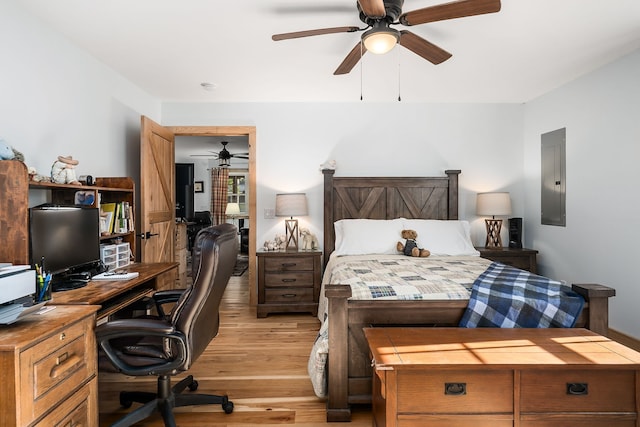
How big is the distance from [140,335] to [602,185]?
3942 millimetres

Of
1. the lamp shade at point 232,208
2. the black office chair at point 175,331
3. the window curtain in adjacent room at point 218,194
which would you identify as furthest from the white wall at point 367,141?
the window curtain in adjacent room at point 218,194

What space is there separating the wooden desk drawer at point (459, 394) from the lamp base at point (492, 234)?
9.78ft

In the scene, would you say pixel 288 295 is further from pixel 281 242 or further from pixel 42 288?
pixel 42 288

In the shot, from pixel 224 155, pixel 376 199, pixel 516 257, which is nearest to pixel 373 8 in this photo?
pixel 376 199

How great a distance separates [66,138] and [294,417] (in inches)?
100

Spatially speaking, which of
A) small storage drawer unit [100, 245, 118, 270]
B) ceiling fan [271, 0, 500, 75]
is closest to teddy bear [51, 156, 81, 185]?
small storage drawer unit [100, 245, 118, 270]

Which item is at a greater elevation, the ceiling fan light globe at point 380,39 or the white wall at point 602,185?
the ceiling fan light globe at point 380,39

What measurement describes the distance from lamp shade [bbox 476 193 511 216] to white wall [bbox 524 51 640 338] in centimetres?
53

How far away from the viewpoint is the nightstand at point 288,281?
388 cm

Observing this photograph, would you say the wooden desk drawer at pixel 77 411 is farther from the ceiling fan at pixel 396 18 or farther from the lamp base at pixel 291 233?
the lamp base at pixel 291 233

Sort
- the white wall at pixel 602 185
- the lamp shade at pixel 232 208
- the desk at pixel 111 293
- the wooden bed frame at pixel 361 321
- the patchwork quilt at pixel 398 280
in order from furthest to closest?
the lamp shade at pixel 232 208 → the white wall at pixel 602 185 → the patchwork quilt at pixel 398 280 → the wooden bed frame at pixel 361 321 → the desk at pixel 111 293

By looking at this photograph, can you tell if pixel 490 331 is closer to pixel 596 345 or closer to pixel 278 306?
pixel 596 345

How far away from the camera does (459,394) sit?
5.11 ft

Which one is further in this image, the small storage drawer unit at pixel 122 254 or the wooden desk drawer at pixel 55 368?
the small storage drawer unit at pixel 122 254
